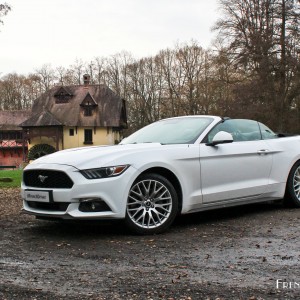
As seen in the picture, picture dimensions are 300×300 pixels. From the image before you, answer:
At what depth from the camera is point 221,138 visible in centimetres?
671

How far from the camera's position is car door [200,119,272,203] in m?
6.66

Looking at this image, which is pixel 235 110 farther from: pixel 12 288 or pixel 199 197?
pixel 12 288

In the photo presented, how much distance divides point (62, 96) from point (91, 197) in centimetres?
5882

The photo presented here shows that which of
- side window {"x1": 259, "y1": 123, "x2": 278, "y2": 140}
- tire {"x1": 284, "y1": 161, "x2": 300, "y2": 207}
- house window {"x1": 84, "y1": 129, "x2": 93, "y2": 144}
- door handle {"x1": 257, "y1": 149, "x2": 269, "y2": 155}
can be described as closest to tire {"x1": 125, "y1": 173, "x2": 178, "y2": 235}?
door handle {"x1": 257, "y1": 149, "x2": 269, "y2": 155}

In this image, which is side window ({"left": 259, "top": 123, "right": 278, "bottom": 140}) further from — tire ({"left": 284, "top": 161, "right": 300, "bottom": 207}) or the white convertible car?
tire ({"left": 284, "top": 161, "right": 300, "bottom": 207})

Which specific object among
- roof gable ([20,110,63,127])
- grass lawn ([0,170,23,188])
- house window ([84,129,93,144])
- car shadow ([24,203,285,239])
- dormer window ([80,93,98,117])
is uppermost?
dormer window ([80,93,98,117])

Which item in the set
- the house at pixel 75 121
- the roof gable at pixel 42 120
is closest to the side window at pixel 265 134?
the house at pixel 75 121

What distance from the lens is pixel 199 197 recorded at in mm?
6508

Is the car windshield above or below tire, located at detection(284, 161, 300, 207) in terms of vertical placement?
above

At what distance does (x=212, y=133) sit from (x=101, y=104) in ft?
182

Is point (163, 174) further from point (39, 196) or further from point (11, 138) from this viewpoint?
point (11, 138)

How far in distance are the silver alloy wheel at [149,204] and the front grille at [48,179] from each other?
0.79m

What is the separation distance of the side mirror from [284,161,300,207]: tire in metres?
1.73

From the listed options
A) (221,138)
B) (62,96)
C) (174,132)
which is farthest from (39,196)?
(62,96)
